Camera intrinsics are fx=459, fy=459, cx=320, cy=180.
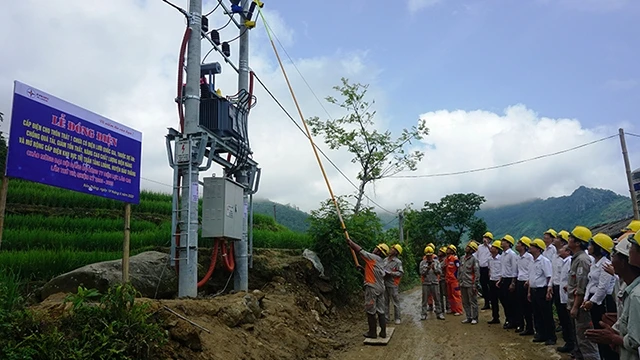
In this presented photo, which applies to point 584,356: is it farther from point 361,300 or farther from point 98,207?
point 98,207

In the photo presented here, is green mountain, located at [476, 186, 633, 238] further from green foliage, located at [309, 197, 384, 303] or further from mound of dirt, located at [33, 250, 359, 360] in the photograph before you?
mound of dirt, located at [33, 250, 359, 360]

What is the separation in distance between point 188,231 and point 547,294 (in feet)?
21.8

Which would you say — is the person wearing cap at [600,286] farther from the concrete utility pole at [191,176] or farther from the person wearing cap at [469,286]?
the concrete utility pole at [191,176]

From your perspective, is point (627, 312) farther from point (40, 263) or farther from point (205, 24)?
point (40, 263)

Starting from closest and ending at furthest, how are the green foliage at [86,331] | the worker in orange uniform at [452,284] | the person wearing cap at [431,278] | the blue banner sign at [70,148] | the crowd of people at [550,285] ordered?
the crowd of people at [550,285] < the green foliage at [86,331] < the blue banner sign at [70,148] < the person wearing cap at [431,278] < the worker in orange uniform at [452,284]

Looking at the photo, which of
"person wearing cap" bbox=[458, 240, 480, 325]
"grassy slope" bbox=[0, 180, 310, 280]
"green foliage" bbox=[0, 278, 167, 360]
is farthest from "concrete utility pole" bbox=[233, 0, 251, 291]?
"person wearing cap" bbox=[458, 240, 480, 325]

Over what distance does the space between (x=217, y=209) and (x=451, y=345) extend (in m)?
5.15

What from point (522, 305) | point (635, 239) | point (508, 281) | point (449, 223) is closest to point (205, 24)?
point (635, 239)

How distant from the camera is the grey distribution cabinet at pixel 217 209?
8188 mm

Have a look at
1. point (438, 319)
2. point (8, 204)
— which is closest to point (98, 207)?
point (8, 204)

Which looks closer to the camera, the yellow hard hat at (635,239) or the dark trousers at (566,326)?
the yellow hard hat at (635,239)

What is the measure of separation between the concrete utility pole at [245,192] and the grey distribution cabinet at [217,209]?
812 millimetres

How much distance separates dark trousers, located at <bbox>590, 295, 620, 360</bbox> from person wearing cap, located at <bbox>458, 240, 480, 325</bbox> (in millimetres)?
4562

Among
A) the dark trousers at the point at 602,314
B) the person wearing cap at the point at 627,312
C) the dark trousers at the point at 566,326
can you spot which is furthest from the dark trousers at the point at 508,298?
the person wearing cap at the point at 627,312
